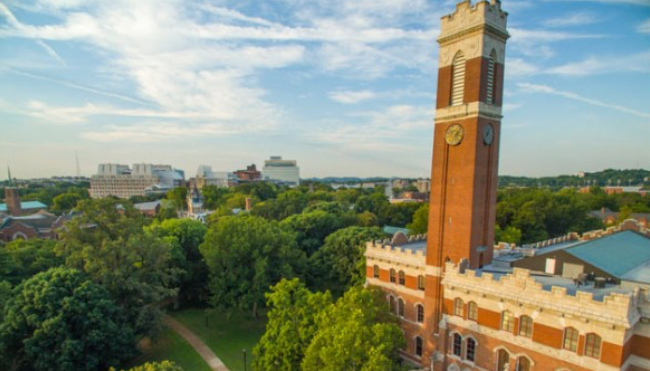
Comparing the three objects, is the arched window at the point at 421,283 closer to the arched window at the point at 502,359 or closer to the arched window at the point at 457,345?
the arched window at the point at 457,345

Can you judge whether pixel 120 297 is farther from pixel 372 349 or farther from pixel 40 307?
pixel 372 349

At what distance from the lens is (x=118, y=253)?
31.4m

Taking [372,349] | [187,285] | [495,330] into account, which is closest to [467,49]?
[495,330]

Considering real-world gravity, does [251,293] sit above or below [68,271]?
below

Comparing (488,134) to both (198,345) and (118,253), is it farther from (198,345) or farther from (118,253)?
(118,253)

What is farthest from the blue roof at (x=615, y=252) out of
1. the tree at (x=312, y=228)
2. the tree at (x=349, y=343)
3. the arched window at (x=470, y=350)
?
the tree at (x=312, y=228)

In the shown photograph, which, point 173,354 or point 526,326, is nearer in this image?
point 526,326

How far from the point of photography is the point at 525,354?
21359 mm

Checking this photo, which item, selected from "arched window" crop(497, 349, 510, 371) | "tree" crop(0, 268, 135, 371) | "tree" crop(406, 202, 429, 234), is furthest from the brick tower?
"tree" crop(406, 202, 429, 234)

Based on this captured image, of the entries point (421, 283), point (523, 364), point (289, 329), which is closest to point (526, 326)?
point (523, 364)

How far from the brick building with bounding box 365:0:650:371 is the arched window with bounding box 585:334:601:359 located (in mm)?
47

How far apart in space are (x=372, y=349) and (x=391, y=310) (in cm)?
1310

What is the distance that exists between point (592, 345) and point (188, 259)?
4336cm

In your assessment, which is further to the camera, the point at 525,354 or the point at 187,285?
the point at 187,285
